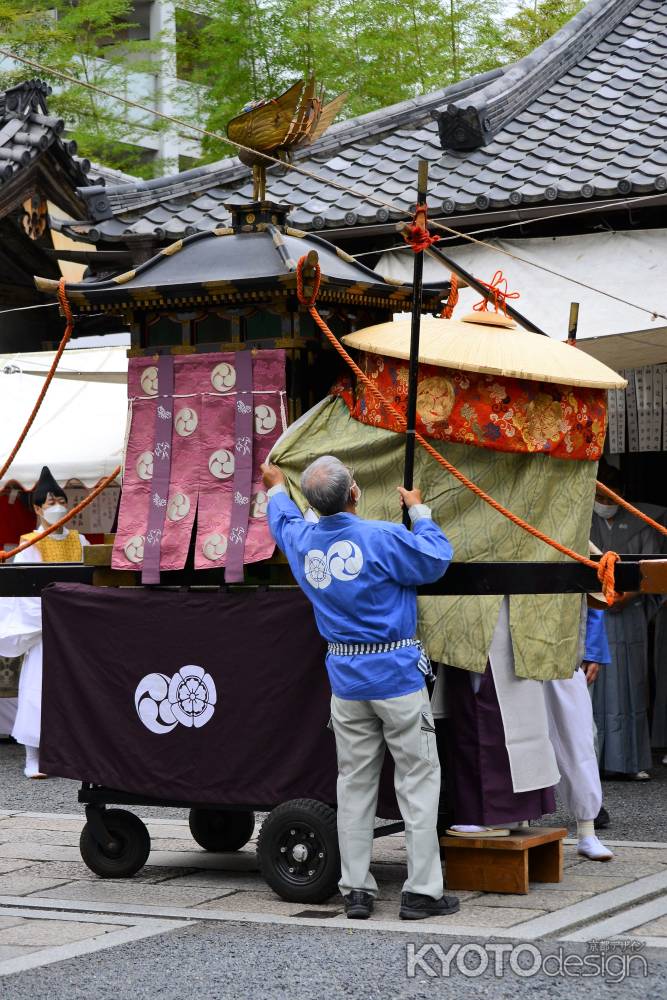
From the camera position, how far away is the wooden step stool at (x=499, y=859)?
572 centimetres

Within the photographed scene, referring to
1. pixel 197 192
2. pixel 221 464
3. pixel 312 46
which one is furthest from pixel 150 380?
pixel 312 46

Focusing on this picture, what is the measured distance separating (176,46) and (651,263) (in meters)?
14.7

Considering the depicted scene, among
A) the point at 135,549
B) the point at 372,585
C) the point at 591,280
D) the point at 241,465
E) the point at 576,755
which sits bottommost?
the point at 576,755

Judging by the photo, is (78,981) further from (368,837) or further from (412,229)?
(412,229)

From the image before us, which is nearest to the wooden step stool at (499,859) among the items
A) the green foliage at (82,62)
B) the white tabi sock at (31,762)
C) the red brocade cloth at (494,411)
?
the red brocade cloth at (494,411)

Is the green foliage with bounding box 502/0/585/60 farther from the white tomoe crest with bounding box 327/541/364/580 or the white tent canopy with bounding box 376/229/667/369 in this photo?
the white tomoe crest with bounding box 327/541/364/580

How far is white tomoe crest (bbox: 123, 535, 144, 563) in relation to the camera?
20.8ft

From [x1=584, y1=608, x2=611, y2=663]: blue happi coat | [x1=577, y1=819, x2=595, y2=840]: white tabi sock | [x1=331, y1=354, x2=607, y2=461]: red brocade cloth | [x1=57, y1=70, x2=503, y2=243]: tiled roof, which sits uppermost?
[x1=57, y1=70, x2=503, y2=243]: tiled roof

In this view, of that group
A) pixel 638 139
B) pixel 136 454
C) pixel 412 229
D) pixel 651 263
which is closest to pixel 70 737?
pixel 136 454

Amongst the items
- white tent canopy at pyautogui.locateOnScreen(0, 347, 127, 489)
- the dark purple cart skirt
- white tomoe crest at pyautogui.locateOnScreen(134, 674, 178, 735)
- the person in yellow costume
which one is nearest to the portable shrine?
white tomoe crest at pyautogui.locateOnScreen(134, 674, 178, 735)

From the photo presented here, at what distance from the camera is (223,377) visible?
623 cm

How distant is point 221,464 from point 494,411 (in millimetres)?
1291

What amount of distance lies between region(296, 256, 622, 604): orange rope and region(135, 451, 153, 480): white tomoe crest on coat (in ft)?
3.41

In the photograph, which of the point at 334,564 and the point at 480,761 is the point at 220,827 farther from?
the point at 334,564
